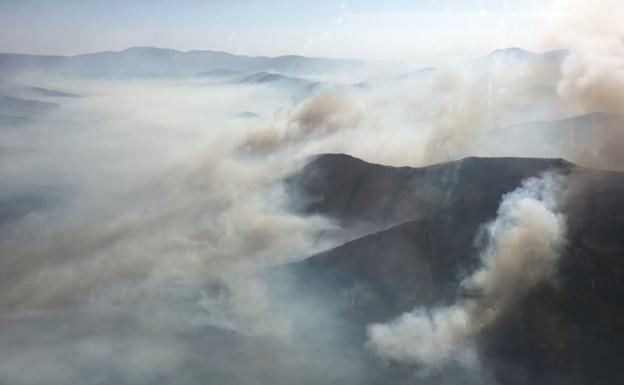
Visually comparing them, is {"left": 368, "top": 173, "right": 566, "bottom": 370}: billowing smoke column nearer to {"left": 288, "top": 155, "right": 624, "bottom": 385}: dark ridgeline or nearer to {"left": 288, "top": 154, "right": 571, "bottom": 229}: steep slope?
{"left": 288, "top": 155, "right": 624, "bottom": 385}: dark ridgeline

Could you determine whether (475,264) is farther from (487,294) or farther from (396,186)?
(396,186)

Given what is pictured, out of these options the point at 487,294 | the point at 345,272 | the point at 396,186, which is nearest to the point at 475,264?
the point at 487,294

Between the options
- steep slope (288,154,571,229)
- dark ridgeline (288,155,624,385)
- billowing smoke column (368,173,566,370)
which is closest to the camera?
dark ridgeline (288,155,624,385)

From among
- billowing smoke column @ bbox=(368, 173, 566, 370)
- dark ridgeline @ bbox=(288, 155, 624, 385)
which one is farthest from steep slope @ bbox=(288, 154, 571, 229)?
billowing smoke column @ bbox=(368, 173, 566, 370)

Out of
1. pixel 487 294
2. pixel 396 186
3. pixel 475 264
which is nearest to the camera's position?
pixel 487 294

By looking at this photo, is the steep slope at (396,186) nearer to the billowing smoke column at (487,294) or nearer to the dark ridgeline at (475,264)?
the dark ridgeline at (475,264)

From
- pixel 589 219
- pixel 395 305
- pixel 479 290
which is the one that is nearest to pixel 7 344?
pixel 395 305

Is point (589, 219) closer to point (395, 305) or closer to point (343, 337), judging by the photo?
point (395, 305)
